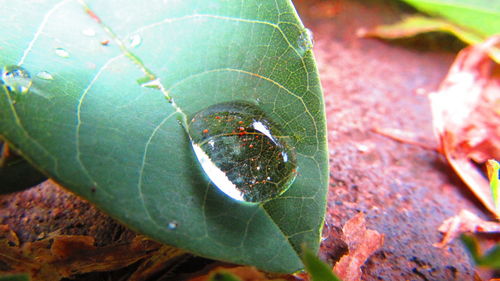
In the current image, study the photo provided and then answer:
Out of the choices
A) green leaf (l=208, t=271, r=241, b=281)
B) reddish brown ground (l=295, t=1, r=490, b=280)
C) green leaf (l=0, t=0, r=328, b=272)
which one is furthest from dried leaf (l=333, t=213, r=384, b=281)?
green leaf (l=208, t=271, r=241, b=281)

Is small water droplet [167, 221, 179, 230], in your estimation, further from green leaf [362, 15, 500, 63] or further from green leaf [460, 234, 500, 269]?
green leaf [362, 15, 500, 63]

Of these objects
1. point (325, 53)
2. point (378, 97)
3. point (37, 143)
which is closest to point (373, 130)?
point (378, 97)

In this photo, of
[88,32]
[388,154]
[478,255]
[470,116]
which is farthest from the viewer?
[470,116]

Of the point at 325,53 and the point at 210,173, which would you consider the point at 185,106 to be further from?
the point at 325,53

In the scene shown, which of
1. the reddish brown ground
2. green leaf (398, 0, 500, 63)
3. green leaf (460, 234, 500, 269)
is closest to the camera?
green leaf (460, 234, 500, 269)

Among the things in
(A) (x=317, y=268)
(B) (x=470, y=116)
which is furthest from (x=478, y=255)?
(B) (x=470, y=116)

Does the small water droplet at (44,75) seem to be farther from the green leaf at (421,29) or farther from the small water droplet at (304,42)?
the green leaf at (421,29)

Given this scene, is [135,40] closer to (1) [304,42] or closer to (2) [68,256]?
(1) [304,42]
